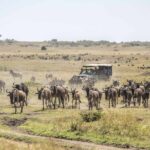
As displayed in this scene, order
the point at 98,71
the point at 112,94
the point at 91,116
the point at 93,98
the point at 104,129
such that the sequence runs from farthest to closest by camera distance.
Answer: the point at 98,71 < the point at 112,94 < the point at 93,98 < the point at 91,116 < the point at 104,129

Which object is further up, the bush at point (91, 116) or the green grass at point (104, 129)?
the bush at point (91, 116)

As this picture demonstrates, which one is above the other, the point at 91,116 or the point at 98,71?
the point at 91,116

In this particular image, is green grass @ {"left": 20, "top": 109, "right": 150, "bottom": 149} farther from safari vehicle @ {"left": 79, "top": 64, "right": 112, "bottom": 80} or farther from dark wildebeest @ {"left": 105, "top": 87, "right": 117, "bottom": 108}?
safari vehicle @ {"left": 79, "top": 64, "right": 112, "bottom": 80}

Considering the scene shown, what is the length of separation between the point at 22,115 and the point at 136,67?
57.6m

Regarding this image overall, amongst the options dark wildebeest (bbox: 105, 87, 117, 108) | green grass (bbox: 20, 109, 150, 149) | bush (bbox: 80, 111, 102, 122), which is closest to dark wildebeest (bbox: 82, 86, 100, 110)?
dark wildebeest (bbox: 105, 87, 117, 108)

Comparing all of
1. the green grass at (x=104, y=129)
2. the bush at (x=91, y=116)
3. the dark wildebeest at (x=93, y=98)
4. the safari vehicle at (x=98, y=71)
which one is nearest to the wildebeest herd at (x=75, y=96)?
the dark wildebeest at (x=93, y=98)

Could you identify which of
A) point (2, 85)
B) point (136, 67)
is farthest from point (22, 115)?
point (136, 67)

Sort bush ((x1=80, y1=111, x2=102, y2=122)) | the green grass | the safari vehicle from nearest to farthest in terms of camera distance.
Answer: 1. the green grass
2. bush ((x1=80, y1=111, x2=102, y2=122))
3. the safari vehicle

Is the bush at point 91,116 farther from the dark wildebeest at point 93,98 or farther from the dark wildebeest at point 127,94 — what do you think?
the dark wildebeest at point 127,94

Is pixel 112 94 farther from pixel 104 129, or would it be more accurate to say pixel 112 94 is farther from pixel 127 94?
pixel 104 129

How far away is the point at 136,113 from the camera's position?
3603cm

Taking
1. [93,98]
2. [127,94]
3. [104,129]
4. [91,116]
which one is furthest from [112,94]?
[104,129]

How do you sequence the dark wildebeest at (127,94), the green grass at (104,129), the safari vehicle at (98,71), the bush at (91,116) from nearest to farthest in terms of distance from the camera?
the green grass at (104,129), the bush at (91,116), the dark wildebeest at (127,94), the safari vehicle at (98,71)

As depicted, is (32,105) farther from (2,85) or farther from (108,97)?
(2,85)
